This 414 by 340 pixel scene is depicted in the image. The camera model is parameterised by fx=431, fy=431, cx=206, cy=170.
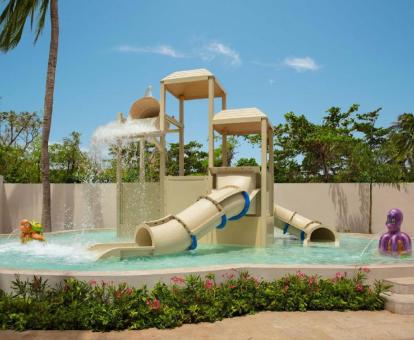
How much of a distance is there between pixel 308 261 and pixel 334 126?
63.8ft

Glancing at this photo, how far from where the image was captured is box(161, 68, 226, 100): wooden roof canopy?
12.1 meters

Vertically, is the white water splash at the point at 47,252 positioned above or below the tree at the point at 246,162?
below

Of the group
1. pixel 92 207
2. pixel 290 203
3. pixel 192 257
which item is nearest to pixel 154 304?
pixel 192 257

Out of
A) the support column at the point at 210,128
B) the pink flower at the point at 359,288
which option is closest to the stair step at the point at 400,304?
the pink flower at the point at 359,288

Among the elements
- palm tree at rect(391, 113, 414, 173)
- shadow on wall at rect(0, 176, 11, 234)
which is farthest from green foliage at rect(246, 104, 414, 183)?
shadow on wall at rect(0, 176, 11, 234)

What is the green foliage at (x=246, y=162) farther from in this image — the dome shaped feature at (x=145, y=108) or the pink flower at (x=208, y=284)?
the pink flower at (x=208, y=284)

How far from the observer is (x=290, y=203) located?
715 inches

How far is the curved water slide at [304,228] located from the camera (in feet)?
42.3

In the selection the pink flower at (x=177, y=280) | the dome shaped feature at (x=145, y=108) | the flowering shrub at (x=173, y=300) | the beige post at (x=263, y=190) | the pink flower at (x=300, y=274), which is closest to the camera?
the flowering shrub at (x=173, y=300)

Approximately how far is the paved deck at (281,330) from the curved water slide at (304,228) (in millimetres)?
6902

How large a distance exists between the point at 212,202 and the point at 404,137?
22.9 m

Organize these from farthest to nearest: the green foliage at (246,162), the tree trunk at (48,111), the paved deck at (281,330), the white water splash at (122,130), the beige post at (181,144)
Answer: the green foliage at (246,162) → the tree trunk at (48,111) → the beige post at (181,144) → the white water splash at (122,130) → the paved deck at (281,330)

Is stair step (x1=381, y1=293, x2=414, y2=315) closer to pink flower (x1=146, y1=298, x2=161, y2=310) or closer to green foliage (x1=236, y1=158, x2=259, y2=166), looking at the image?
pink flower (x1=146, y1=298, x2=161, y2=310)

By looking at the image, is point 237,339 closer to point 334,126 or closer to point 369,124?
point 334,126
